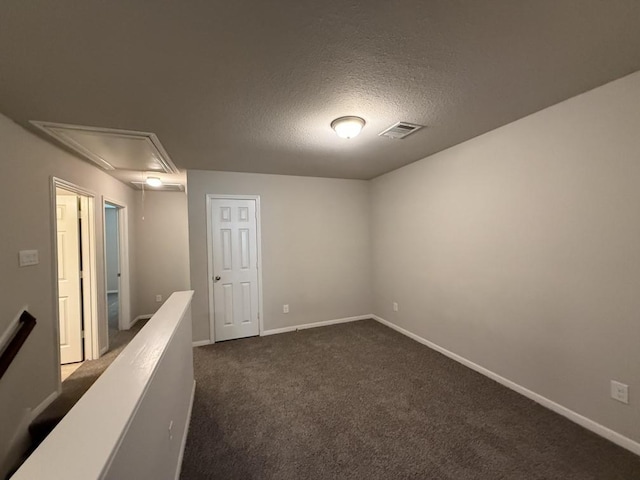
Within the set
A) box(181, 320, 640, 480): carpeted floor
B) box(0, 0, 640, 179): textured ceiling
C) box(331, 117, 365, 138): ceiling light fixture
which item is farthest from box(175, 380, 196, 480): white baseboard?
box(331, 117, 365, 138): ceiling light fixture

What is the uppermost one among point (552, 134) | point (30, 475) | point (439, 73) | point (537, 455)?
point (439, 73)

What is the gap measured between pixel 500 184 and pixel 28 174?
3.99 m

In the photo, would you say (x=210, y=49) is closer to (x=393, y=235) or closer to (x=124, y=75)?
(x=124, y=75)

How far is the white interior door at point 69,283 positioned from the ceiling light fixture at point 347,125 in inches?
127

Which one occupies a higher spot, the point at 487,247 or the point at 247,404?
the point at 487,247

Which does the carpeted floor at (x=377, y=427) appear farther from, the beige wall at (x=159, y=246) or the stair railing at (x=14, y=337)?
the beige wall at (x=159, y=246)

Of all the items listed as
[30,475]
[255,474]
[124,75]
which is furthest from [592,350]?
[124,75]

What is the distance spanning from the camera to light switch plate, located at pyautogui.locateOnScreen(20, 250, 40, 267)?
6.71 feet

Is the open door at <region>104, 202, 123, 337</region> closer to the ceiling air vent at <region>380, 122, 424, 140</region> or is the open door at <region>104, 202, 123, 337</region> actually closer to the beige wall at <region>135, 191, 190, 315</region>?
the beige wall at <region>135, 191, 190, 315</region>

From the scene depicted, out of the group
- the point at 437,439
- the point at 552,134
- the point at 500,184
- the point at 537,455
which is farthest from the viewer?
the point at 500,184

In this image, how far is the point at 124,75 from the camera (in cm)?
152

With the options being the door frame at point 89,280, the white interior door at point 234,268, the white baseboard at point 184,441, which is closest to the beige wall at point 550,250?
the white interior door at point 234,268

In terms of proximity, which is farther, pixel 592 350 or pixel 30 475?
pixel 592 350

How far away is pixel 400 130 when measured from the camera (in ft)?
7.85
